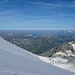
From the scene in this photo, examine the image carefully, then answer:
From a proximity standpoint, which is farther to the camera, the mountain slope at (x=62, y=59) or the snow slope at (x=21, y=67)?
the mountain slope at (x=62, y=59)

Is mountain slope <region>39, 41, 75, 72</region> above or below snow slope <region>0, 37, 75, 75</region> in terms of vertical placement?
below

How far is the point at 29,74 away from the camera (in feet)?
20.6

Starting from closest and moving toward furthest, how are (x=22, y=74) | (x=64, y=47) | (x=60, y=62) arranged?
(x=22, y=74) → (x=60, y=62) → (x=64, y=47)

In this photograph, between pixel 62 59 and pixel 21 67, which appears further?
pixel 62 59

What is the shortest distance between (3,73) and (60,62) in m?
45.0

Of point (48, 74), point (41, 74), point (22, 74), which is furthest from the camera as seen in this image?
point (48, 74)

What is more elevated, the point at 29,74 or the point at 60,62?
the point at 29,74

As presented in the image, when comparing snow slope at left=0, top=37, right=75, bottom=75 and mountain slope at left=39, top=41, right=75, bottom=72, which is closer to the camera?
snow slope at left=0, top=37, right=75, bottom=75

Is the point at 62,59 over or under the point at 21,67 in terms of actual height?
under

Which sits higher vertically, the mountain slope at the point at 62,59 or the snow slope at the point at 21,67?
the snow slope at the point at 21,67

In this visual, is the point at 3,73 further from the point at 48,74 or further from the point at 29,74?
the point at 48,74

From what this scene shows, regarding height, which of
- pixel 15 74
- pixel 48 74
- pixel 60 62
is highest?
pixel 15 74

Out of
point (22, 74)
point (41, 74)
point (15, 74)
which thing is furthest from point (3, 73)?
point (41, 74)

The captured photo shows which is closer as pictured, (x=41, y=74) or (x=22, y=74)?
(x=22, y=74)
